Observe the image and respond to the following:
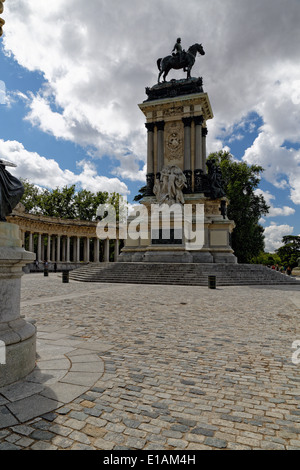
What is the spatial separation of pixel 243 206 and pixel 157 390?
46.5 m

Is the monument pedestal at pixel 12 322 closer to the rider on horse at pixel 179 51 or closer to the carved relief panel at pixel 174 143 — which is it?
the carved relief panel at pixel 174 143

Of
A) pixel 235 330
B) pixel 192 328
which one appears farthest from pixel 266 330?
pixel 192 328

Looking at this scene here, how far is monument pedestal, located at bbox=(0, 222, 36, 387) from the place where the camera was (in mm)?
3903

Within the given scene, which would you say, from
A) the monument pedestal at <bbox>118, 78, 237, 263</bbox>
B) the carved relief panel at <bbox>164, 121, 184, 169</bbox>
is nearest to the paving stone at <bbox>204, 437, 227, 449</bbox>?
the monument pedestal at <bbox>118, 78, 237, 263</bbox>

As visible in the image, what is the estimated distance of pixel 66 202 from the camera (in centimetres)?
6450

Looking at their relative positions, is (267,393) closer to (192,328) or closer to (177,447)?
(177,447)

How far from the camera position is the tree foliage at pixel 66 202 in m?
62.3

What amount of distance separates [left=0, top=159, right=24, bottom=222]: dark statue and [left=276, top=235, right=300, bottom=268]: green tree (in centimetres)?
7335

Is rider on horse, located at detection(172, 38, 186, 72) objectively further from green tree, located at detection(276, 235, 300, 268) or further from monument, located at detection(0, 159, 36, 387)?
green tree, located at detection(276, 235, 300, 268)

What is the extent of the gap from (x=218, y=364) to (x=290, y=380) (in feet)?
3.43

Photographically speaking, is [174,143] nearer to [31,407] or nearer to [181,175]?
[181,175]

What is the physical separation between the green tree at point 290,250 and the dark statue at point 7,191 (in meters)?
73.3

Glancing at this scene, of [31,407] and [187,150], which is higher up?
[187,150]

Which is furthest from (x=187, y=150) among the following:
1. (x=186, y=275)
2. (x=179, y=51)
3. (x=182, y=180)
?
(x=186, y=275)
